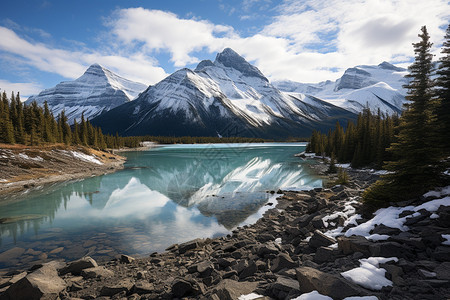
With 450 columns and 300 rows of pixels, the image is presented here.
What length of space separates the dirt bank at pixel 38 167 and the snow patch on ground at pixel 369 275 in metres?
36.9

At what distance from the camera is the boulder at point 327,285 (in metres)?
5.63

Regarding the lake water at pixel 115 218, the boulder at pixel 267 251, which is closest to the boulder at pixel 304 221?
the lake water at pixel 115 218

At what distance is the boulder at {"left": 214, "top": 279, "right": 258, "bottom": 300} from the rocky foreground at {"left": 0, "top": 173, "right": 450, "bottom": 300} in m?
0.03

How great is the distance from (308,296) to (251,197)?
22.7 metres

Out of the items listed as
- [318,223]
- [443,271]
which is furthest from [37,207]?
[443,271]

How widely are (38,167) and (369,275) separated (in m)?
54.8

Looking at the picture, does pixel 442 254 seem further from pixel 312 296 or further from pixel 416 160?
pixel 416 160

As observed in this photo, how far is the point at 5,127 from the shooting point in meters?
54.2

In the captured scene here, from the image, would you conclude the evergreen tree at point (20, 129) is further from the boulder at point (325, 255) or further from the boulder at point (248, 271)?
the boulder at point (325, 255)

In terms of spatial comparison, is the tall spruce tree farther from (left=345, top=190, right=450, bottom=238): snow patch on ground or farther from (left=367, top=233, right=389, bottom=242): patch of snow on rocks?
(left=367, top=233, right=389, bottom=242): patch of snow on rocks

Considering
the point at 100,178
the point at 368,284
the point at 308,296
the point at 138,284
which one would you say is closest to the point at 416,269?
the point at 368,284

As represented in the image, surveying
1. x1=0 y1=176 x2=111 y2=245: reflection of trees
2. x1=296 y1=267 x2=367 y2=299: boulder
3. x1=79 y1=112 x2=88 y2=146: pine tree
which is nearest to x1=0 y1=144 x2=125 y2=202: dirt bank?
x1=0 y1=176 x2=111 y2=245: reflection of trees

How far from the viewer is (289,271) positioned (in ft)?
25.6

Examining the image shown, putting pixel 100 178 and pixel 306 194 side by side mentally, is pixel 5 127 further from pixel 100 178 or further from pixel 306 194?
pixel 306 194
